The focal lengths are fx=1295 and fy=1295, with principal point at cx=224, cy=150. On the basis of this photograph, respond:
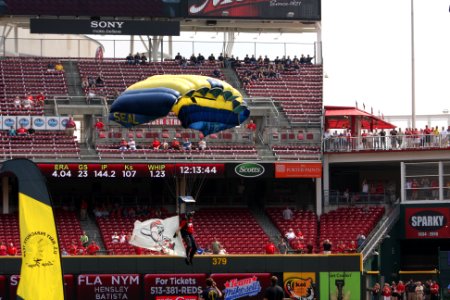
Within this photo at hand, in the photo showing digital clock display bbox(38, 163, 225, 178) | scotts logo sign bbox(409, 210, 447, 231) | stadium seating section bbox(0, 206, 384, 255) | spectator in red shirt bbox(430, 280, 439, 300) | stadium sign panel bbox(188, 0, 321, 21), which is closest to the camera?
spectator in red shirt bbox(430, 280, 439, 300)

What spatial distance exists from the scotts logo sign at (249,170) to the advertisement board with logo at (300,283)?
260 inches

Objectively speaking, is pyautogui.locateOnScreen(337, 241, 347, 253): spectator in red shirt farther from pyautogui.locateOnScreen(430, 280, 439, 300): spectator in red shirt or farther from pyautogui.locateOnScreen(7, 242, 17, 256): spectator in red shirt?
pyautogui.locateOnScreen(7, 242, 17, 256): spectator in red shirt

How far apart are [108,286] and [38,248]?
15915mm

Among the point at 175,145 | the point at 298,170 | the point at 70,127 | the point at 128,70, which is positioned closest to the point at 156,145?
the point at 175,145

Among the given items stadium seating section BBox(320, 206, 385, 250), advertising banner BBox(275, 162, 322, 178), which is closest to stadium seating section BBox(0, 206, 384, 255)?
stadium seating section BBox(320, 206, 385, 250)

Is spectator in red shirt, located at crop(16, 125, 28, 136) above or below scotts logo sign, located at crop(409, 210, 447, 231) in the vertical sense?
above

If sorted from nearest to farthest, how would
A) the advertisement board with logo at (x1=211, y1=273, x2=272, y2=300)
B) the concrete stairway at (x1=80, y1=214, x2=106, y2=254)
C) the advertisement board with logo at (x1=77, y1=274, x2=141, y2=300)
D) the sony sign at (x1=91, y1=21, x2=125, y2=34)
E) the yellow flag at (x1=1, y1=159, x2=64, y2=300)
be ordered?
the yellow flag at (x1=1, y1=159, x2=64, y2=300)
the advertisement board with logo at (x1=77, y1=274, x2=141, y2=300)
the advertisement board with logo at (x1=211, y1=273, x2=272, y2=300)
the concrete stairway at (x1=80, y1=214, x2=106, y2=254)
the sony sign at (x1=91, y1=21, x2=125, y2=34)

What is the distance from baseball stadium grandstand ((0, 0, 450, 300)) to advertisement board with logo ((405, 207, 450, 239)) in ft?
0.26

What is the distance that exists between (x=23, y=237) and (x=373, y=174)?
29.0 m

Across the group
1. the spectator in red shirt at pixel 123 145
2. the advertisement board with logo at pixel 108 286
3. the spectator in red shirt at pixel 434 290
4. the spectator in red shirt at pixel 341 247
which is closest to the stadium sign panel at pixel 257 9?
the spectator in red shirt at pixel 123 145

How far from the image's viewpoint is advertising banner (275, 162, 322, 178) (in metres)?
50.4

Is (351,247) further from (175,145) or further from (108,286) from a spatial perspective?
(108,286)

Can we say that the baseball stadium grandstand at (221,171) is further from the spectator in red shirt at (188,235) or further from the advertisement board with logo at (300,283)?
the spectator in red shirt at (188,235)

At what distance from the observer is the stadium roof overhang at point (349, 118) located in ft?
176
